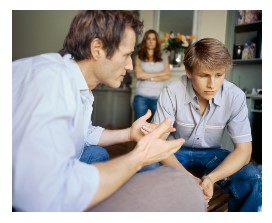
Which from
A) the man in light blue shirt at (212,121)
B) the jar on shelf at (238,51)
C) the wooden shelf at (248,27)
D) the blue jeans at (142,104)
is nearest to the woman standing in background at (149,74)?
the blue jeans at (142,104)

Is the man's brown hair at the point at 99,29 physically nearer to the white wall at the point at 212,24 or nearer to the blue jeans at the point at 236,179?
the blue jeans at the point at 236,179

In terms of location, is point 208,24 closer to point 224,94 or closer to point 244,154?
point 224,94

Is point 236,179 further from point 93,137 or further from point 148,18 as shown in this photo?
point 148,18

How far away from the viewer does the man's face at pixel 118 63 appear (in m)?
0.81

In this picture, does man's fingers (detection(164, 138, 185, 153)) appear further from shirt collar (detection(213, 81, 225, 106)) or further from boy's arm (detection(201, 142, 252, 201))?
shirt collar (detection(213, 81, 225, 106))

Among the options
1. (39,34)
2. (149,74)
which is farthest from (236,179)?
(39,34)

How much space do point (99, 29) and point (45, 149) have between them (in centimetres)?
42

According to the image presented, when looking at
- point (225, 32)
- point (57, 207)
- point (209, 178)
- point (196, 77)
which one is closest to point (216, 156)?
point (209, 178)

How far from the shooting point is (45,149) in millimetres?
524

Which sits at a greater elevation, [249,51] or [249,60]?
[249,51]

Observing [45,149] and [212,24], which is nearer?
[45,149]
